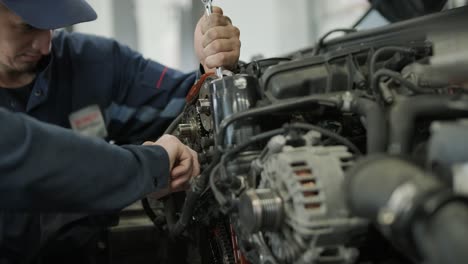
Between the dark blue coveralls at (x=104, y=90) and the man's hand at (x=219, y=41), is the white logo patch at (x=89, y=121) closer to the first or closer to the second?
the dark blue coveralls at (x=104, y=90)

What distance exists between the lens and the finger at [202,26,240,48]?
1044 mm

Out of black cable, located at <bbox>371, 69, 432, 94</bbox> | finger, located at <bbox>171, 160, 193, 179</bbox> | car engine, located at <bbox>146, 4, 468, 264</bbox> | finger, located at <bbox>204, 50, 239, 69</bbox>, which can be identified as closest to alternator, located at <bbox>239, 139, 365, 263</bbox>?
car engine, located at <bbox>146, 4, 468, 264</bbox>

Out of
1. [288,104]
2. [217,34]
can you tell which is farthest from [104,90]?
[288,104]

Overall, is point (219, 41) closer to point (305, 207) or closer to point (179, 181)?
point (179, 181)

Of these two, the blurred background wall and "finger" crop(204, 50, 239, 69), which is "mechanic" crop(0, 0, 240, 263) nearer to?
"finger" crop(204, 50, 239, 69)

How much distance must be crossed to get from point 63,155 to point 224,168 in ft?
0.75

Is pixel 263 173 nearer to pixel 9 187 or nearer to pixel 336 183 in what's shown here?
pixel 336 183

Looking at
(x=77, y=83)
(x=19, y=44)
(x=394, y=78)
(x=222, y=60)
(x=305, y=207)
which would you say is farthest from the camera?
(x=77, y=83)

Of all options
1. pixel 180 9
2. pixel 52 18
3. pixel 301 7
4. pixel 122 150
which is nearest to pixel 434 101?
pixel 122 150

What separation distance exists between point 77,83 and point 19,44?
0.26 m

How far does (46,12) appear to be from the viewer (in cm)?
110

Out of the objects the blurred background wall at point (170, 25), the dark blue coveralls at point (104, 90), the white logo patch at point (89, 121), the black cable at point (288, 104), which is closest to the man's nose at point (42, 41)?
the dark blue coveralls at point (104, 90)

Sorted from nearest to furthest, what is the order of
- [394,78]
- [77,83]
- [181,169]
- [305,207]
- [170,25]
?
[305,207]
[394,78]
[181,169]
[77,83]
[170,25]

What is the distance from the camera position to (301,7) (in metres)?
2.92
